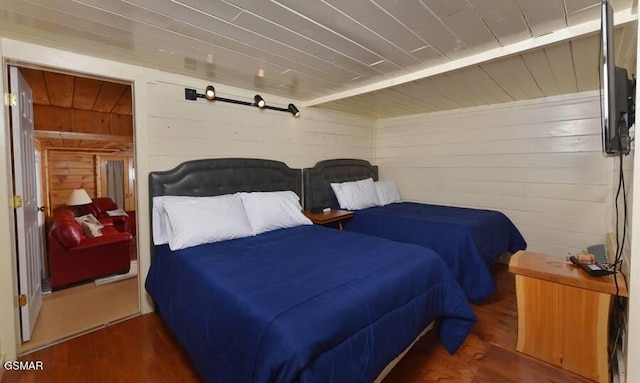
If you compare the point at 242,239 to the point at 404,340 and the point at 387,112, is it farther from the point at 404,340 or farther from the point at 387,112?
the point at 387,112

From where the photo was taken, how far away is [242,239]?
2.38m

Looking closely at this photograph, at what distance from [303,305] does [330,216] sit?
210 centimetres

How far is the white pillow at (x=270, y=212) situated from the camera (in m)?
2.65

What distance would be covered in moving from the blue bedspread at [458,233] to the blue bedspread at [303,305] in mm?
769

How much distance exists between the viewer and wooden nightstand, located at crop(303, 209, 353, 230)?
321 centimetres

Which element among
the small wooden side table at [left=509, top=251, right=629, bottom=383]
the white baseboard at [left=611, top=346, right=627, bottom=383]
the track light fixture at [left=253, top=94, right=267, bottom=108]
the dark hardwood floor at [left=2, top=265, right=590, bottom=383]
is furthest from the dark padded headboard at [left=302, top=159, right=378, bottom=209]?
the white baseboard at [left=611, top=346, right=627, bottom=383]

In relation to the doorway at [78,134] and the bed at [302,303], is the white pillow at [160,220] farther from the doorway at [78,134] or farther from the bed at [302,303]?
the doorway at [78,134]

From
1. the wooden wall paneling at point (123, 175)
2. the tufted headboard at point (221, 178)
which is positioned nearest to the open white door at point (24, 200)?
the tufted headboard at point (221, 178)

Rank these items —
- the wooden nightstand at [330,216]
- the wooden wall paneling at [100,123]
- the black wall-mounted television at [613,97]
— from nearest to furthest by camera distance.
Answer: the black wall-mounted television at [613,97], the wooden nightstand at [330,216], the wooden wall paneling at [100,123]

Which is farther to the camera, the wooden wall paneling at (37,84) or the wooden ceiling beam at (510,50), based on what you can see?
the wooden wall paneling at (37,84)

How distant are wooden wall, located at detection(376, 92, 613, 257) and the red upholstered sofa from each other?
4.03 metres

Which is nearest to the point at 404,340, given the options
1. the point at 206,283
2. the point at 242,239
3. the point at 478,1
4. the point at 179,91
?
the point at 206,283
